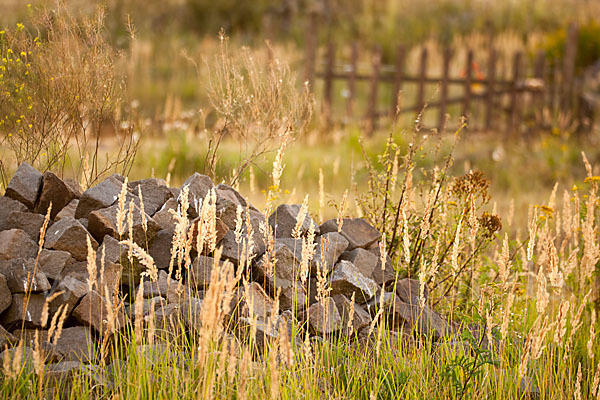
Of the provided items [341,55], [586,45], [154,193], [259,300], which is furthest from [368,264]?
[341,55]

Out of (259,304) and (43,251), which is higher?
(43,251)

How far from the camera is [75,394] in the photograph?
232cm

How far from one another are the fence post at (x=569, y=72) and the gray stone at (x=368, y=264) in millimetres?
9419

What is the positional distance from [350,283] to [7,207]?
5.07 ft

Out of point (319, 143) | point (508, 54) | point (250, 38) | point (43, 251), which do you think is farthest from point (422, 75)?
point (43, 251)

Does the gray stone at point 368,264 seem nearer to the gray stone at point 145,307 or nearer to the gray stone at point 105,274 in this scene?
the gray stone at point 145,307

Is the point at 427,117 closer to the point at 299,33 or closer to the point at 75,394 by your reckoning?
the point at 299,33

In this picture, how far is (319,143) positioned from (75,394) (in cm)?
710

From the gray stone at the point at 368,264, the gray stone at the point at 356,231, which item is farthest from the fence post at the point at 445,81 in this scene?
the gray stone at the point at 368,264


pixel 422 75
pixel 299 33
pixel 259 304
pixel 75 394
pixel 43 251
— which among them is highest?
pixel 299 33

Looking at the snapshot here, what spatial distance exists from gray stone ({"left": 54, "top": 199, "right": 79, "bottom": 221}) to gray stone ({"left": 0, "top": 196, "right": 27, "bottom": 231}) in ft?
0.49

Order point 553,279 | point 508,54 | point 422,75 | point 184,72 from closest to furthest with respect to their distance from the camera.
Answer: point 553,279 < point 422,75 < point 184,72 < point 508,54

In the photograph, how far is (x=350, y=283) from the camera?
3010mm

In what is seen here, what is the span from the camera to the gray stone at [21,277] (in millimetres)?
2553
